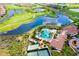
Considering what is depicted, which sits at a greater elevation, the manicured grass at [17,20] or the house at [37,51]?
the manicured grass at [17,20]

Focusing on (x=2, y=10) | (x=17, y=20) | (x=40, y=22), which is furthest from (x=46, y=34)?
(x=2, y=10)

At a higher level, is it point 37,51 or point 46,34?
point 46,34

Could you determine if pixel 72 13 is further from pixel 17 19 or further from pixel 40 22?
pixel 17 19

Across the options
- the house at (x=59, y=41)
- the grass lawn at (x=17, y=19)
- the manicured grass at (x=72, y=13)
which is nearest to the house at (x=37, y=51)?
the house at (x=59, y=41)

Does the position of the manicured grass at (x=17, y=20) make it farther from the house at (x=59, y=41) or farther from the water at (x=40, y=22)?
the house at (x=59, y=41)

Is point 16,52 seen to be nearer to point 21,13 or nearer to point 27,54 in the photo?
point 27,54

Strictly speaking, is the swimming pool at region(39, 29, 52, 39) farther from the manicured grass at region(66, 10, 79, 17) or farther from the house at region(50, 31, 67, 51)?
the manicured grass at region(66, 10, 79, 17)
